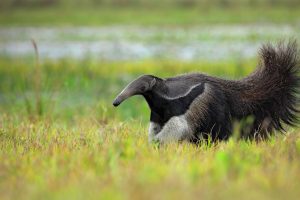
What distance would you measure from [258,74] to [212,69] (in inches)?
458

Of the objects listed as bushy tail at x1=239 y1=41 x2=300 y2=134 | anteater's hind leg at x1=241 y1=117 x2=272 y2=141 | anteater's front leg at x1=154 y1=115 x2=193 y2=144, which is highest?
bushy tail at x1=239 y1=41 x2=300 y2=134

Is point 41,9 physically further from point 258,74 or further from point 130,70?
point 258,74

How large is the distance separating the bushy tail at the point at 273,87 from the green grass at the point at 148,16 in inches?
1235

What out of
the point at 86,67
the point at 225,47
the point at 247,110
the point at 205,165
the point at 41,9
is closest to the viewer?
the point at 205,165

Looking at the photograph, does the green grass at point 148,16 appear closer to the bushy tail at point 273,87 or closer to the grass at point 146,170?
the bushy tail at point 273,87

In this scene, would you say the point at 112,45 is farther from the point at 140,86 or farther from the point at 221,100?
the point at 140,86

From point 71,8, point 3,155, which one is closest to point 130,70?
point 3,155

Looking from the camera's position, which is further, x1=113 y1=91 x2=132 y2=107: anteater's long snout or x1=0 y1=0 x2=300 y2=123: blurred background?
x1=0 y1=0 x2=300 y2=123: blurred background

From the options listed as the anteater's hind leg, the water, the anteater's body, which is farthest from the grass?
the water

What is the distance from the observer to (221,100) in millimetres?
6535

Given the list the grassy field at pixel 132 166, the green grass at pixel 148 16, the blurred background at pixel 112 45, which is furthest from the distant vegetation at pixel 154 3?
the grassy field at pixel 132 166

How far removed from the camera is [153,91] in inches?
243

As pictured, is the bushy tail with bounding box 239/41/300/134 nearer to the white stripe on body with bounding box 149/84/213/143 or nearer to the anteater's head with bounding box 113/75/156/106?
the white stripe on body with bounding box 149/84/213/143

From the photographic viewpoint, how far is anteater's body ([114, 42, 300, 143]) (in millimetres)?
6141
